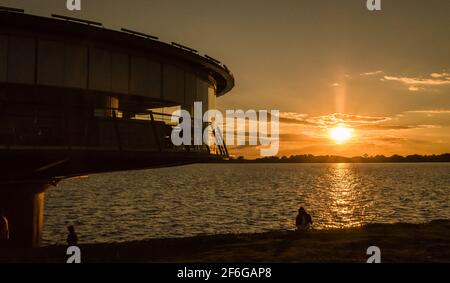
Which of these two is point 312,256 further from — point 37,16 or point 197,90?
point 37,16

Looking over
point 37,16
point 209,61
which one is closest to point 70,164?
point 37,16

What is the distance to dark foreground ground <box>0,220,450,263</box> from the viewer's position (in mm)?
18391

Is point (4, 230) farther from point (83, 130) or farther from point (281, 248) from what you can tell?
point (281, 248)

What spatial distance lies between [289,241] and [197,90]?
8.45 metres

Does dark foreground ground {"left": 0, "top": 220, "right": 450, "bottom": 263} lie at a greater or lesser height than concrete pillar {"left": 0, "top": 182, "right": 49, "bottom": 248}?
lesser

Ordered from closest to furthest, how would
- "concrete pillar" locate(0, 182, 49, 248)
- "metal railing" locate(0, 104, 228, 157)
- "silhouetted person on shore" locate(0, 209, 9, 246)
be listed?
"metal railing" locate(0, 104, 228, 157), "silhouetted person on shore" locate(0, 209, 9, 246), "concrete pillar" locate(0, 182, 49, 248)

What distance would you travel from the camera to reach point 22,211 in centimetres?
2203

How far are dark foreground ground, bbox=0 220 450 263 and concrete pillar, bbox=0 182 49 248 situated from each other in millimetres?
1545

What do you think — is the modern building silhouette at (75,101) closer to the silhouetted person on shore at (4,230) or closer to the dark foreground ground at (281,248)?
the silhouetted person on shore at (4,230)

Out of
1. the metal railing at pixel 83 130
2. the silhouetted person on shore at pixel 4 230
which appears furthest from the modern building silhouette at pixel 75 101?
the silhouetted person on shore at pixel 4 230

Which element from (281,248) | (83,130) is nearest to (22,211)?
(83,130)

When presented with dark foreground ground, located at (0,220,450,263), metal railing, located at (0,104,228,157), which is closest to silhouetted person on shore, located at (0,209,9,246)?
dark foreground ground, located at (0,220,450,263)

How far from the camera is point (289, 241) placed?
22422 millimetres

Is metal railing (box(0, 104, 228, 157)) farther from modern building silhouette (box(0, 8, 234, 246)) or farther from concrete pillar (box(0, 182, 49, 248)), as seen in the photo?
concrete pillar (box(0, 182, 49, 248))
